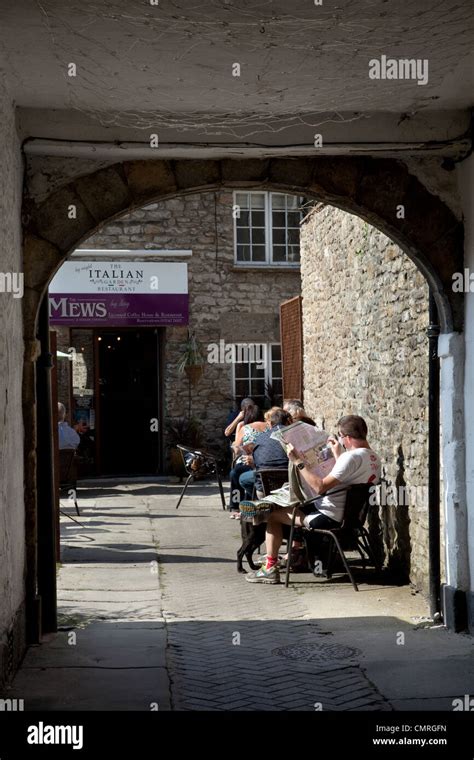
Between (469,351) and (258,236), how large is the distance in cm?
1266

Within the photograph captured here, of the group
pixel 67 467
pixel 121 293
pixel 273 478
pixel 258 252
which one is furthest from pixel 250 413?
pixel 258 252

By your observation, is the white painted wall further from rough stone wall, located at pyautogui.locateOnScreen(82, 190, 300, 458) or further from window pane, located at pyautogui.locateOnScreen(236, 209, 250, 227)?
window pane, located at pyautogui.locateOnScreen(236, 209, 250, 227)

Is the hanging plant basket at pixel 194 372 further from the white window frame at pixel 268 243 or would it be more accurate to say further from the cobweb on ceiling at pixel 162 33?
the cobweb on ceiling at pixel 162 33

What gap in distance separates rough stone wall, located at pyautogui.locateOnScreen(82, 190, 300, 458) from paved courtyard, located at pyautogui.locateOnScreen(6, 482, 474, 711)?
26.4 ft

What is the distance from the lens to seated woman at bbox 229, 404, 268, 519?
11008mm

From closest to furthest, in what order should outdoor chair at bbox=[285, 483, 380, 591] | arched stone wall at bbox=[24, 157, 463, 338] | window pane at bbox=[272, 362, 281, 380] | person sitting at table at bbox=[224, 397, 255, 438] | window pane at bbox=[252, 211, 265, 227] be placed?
arched stone wall at bbox=[24, 157, 463, 338] → outdoor chair at bbox=[285, 483, 380, 591] → person sitting at table at bbox=[224, 397, 255, 438] → window pane at bbox=[272, 362, 281, 380] → window pane at bbox=[252, 211, 265, 227]

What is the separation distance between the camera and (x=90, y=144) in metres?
6.25

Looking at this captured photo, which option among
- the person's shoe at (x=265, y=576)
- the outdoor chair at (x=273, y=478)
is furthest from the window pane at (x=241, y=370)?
the person's shoe at (x=265, y=576)

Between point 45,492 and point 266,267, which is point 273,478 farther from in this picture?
point 266,267

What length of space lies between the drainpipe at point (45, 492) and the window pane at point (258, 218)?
12404 millimetres

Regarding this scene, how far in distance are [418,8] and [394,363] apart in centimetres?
433

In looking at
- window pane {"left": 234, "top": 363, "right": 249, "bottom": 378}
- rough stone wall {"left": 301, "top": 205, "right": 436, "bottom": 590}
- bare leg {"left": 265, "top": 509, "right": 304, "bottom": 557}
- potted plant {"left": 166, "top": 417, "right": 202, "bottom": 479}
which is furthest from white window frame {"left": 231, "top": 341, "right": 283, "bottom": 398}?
bare leg {"left": 265, "top": 509, "right": 304, "bottom": 557}
